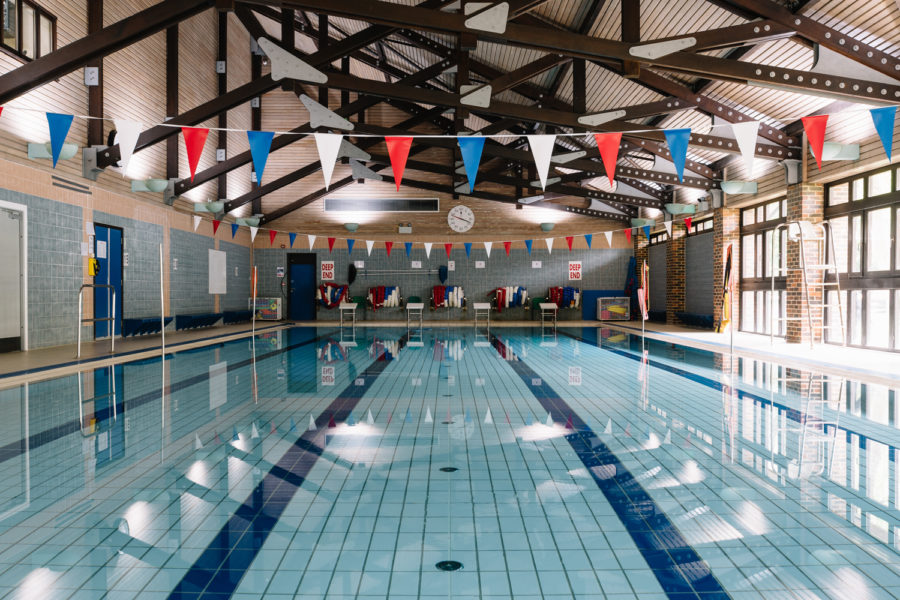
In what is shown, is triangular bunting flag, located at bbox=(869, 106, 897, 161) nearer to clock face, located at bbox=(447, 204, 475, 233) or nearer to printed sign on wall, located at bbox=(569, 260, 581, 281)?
printed sign on wall, located at bbox=(569, 260, 581, 281)

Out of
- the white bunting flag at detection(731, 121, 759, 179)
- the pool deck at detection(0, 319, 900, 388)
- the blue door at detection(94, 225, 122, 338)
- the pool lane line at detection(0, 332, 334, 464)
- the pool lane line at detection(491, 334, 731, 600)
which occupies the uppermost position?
the white bunting flag at detection(731, 121, 759, 179)

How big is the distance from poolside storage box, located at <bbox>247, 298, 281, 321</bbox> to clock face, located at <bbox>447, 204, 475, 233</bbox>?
16.3 ft

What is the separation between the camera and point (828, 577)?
5.45 ft

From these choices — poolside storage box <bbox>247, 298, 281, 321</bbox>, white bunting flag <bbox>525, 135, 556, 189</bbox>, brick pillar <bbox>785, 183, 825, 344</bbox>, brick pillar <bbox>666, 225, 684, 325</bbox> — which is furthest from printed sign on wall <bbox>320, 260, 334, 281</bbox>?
brick pillar <bbox>785, 183, 825, 344</bbox>

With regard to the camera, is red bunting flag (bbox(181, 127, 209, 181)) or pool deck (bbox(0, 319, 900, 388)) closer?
pool deck (bbox(0, 319, 900, 388))

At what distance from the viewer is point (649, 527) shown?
203cm

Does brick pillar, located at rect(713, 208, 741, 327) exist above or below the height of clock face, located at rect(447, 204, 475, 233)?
below

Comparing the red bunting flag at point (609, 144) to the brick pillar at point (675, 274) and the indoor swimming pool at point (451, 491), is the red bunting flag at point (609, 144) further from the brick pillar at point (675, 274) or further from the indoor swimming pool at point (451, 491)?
the brick pillar at point (675, 274)

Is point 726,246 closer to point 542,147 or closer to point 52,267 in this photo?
point 542,147

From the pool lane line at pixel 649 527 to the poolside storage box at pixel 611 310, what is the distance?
11134 mm

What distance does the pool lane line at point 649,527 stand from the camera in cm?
163

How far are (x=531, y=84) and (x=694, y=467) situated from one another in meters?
8.11

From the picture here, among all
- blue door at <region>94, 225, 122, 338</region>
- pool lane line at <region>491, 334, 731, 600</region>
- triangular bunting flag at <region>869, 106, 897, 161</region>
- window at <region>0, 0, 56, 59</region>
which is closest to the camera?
pool lane line at <region>491, 334, 731, 600</region>

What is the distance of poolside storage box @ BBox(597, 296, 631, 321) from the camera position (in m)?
14.1
